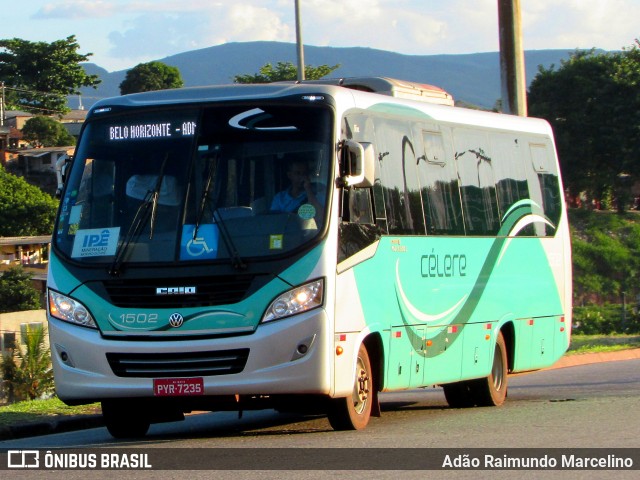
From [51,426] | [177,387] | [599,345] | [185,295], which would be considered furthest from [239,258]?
[599,345]

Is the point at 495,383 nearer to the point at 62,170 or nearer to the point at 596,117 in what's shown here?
the point at 62,170

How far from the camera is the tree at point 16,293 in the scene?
66.8 m

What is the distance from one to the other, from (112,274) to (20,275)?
58221 millimetres

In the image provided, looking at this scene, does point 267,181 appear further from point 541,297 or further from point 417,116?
point 541,297

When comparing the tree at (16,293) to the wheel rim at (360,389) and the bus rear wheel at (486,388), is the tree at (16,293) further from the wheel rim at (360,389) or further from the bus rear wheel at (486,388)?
the wheel rim at (360,389)

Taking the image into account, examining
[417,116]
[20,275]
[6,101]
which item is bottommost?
[20,275]

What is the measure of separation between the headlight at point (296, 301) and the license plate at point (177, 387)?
77 centimetres

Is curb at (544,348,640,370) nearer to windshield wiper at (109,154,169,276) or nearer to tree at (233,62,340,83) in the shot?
windshield wiper at (109,154,169,276)

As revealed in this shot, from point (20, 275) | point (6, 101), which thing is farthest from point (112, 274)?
point (6, 101)

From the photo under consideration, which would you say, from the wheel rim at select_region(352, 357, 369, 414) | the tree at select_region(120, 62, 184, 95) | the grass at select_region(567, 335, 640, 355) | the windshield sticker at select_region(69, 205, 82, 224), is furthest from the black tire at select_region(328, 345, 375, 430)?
the tree at select_region(120, 62, 184, 95)

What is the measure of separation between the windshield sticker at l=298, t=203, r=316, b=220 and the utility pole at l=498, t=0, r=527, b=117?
35.0 feet

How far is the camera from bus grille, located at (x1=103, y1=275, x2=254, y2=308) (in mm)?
10852

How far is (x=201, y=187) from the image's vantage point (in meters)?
11.2

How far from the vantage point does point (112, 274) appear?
11.1m
